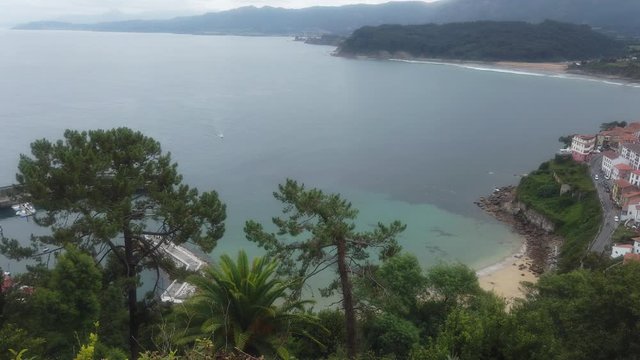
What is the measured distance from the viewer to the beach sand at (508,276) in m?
20.5

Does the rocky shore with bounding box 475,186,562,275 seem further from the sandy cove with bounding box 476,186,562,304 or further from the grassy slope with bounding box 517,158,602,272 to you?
the grassy slope with bounding box 517,158,602,272

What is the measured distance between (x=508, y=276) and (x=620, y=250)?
14.4 feet

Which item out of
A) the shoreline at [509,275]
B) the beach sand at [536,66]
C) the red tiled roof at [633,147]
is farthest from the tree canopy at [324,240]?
the beach sand at [536,66]

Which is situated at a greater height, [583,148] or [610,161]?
[610,161]

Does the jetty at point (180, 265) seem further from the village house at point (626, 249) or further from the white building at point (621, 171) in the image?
the white building at point (621, 171)

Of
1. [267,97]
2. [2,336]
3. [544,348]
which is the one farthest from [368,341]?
[267,97]

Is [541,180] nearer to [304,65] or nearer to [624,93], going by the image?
[624,93]

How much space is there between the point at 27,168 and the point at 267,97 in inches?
2336

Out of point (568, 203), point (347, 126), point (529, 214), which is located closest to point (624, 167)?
point (568, 203)

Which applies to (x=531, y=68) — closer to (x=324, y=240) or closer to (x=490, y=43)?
(x=490, y=43)

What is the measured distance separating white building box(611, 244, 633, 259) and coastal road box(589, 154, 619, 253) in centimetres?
67

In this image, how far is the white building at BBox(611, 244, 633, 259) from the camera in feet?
67.0

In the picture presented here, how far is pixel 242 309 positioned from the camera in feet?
20.8

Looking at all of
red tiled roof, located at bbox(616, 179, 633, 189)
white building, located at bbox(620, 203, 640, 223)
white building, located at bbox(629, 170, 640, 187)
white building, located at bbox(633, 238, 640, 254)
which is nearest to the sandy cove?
white building, located at bbox(620, 203, 640, 223)
